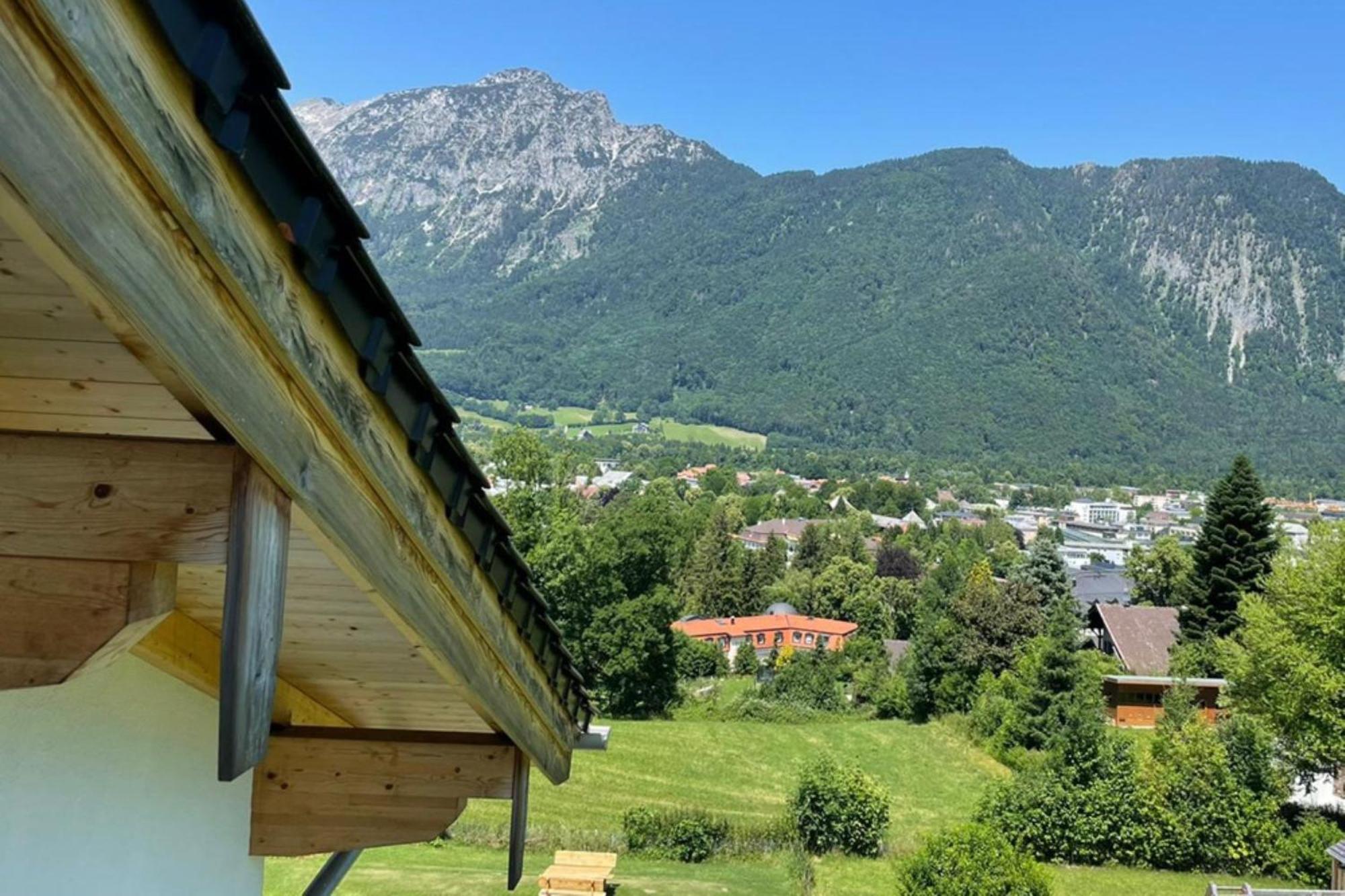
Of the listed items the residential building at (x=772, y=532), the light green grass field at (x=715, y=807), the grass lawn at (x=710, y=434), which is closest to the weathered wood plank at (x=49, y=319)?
the light green grass field at (x=715, y=807)

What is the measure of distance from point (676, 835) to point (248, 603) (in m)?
15.3

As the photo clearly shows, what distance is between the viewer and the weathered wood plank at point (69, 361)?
133 centimetres

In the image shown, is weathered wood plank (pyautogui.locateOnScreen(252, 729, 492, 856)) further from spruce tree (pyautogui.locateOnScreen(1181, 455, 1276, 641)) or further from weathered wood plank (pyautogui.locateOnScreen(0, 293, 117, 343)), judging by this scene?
spruce tree (pyautogui.locateOnScreen(1181, 455, 1276, 641))

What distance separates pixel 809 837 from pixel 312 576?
51.5 ft

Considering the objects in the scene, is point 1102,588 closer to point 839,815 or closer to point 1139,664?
point 1139,664

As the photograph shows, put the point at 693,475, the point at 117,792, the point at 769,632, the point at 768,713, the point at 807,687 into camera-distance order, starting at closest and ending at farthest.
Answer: the point at 117,792
the point at 768,713
the point at 807,687
the point at 769,632
the point at 693,475

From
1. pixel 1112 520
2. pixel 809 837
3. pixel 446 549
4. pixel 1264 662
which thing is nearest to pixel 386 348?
pixel 446 549

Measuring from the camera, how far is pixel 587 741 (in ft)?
11.6

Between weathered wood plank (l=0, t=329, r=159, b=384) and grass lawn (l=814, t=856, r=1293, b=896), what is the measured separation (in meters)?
14.3

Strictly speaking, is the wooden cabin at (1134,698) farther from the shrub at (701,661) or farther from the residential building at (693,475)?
the residential building at (693,475)

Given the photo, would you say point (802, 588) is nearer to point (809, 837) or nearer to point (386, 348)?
point (809, 837)

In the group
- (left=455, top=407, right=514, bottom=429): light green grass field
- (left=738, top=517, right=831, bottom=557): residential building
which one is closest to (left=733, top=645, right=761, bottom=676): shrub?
→ (left=738, top=517, right=831, bottom=557): residential building

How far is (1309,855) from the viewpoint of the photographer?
50.1 feet

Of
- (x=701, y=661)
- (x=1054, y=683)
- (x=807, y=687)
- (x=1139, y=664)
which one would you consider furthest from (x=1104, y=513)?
(x=1054, y=683)
